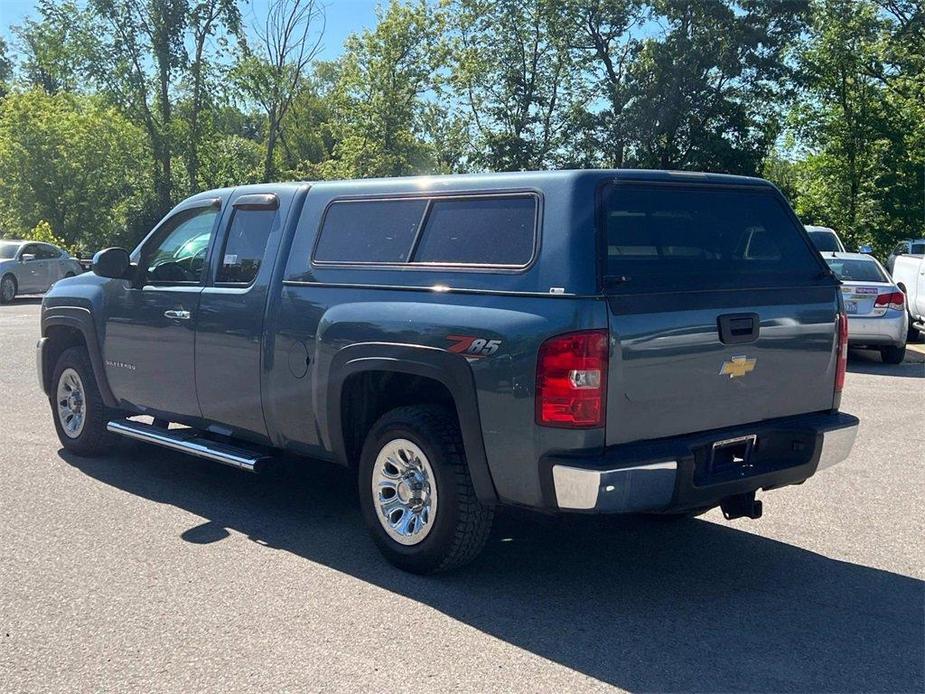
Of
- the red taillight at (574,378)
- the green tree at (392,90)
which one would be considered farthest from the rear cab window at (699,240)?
the green tree at (392,90)

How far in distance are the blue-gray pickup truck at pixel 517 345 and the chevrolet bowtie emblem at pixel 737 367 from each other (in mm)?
10

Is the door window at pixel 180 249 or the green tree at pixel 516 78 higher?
the green tree at pixel 516 78

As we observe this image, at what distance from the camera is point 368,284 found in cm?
519

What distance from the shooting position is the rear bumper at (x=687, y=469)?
4176mm

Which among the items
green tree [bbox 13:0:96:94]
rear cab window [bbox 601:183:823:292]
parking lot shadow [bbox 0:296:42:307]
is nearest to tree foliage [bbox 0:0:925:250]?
green tree [bbox 13:0:96:94]

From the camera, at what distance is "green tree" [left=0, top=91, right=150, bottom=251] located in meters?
37.2

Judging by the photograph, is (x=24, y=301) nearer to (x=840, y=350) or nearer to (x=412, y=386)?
(x=412, y=386)

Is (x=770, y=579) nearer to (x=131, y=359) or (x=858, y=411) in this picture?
(x=131, y=359)

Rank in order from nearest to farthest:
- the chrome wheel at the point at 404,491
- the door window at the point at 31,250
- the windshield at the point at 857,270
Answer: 1. the chrome wheel at the point at 404,491
2. the windshield at the point at 857,270
3. the door window at the point at 31,250

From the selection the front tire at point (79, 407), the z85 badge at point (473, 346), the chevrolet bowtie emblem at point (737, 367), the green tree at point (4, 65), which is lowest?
the front tire at point (79, 407)

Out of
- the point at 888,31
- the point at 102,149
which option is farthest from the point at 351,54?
the point at 888,31

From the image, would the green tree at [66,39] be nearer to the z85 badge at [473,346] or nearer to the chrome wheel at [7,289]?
the chrome wheel at [7,289]

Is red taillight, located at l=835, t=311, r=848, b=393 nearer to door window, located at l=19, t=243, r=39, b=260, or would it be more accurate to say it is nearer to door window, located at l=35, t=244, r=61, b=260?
door window, located at l=19, t=243, r=39, b=260

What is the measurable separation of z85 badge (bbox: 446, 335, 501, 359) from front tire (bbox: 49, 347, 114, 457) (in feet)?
12.0
